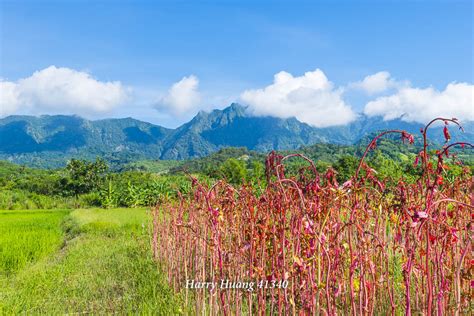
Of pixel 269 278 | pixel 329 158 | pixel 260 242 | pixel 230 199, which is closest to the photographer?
pixel 269 278

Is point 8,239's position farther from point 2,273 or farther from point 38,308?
point 38,308

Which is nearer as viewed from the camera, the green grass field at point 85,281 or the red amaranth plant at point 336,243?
the red amaranth plant at point 336,243

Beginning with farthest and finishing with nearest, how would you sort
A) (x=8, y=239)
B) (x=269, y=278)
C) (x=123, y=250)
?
1. (x=8, y=239)
2. (x=123, y=250)
3. (x=269, y=278)

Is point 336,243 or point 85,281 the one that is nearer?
point 336,243

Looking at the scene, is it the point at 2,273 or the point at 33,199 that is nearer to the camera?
the point at 2,273

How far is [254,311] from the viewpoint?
15.9 feet

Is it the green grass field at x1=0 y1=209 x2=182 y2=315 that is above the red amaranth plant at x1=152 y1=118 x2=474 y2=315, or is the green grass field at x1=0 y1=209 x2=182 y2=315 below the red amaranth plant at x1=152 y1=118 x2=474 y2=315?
below

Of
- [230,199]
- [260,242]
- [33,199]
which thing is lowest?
[33,199]

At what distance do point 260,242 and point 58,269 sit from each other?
6.21 m

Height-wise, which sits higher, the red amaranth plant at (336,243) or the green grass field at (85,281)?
the red amaranth plant at (336,243)

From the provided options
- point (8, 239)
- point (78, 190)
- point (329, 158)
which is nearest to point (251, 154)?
point (329, 158)

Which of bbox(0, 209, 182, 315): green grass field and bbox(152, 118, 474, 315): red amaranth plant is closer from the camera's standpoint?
bbox(152, 118, 474, 315): red amaranth plant

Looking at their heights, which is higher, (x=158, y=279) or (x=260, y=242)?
(x=260, y=242)

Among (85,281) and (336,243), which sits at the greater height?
(336,243)
